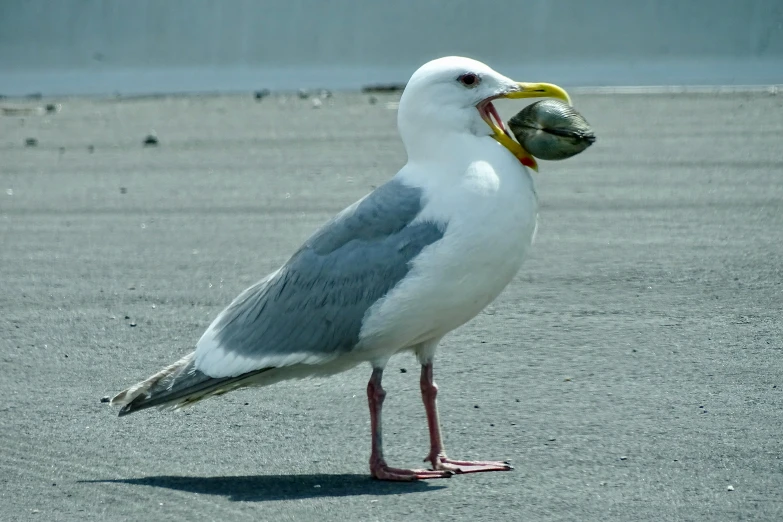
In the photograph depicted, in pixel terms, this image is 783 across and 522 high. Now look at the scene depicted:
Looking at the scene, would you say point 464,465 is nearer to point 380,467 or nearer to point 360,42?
Result: point 380,467

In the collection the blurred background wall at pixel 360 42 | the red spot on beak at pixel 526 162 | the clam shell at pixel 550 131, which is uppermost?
the blurred background wall at pixel 360 42

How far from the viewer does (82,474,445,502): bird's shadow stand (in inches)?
235

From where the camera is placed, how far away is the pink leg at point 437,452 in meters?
6.18

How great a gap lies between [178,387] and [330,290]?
77cm

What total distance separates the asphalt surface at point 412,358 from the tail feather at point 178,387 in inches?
12.6

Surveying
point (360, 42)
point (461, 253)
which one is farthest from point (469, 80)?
point (360, 42)

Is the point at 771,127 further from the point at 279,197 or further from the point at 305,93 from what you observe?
the point at 305,93

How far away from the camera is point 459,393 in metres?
7.42

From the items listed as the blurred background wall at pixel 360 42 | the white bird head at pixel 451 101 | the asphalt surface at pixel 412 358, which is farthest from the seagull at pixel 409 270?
the blurred background wall at pixel 360 42

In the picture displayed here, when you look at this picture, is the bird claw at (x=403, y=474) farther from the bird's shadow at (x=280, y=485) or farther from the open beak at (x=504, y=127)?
the open beak at (x=504, y=127)

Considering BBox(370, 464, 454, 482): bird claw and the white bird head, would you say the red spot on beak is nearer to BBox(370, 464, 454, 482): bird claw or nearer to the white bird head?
the white bird head

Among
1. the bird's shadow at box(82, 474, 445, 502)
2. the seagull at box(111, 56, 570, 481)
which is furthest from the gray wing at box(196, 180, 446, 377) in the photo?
→ the bird's shadow at box(82, 474, 445, 502)

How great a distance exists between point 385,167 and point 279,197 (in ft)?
5.06

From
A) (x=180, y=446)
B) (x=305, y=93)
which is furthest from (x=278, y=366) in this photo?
(x=305, y=93)
